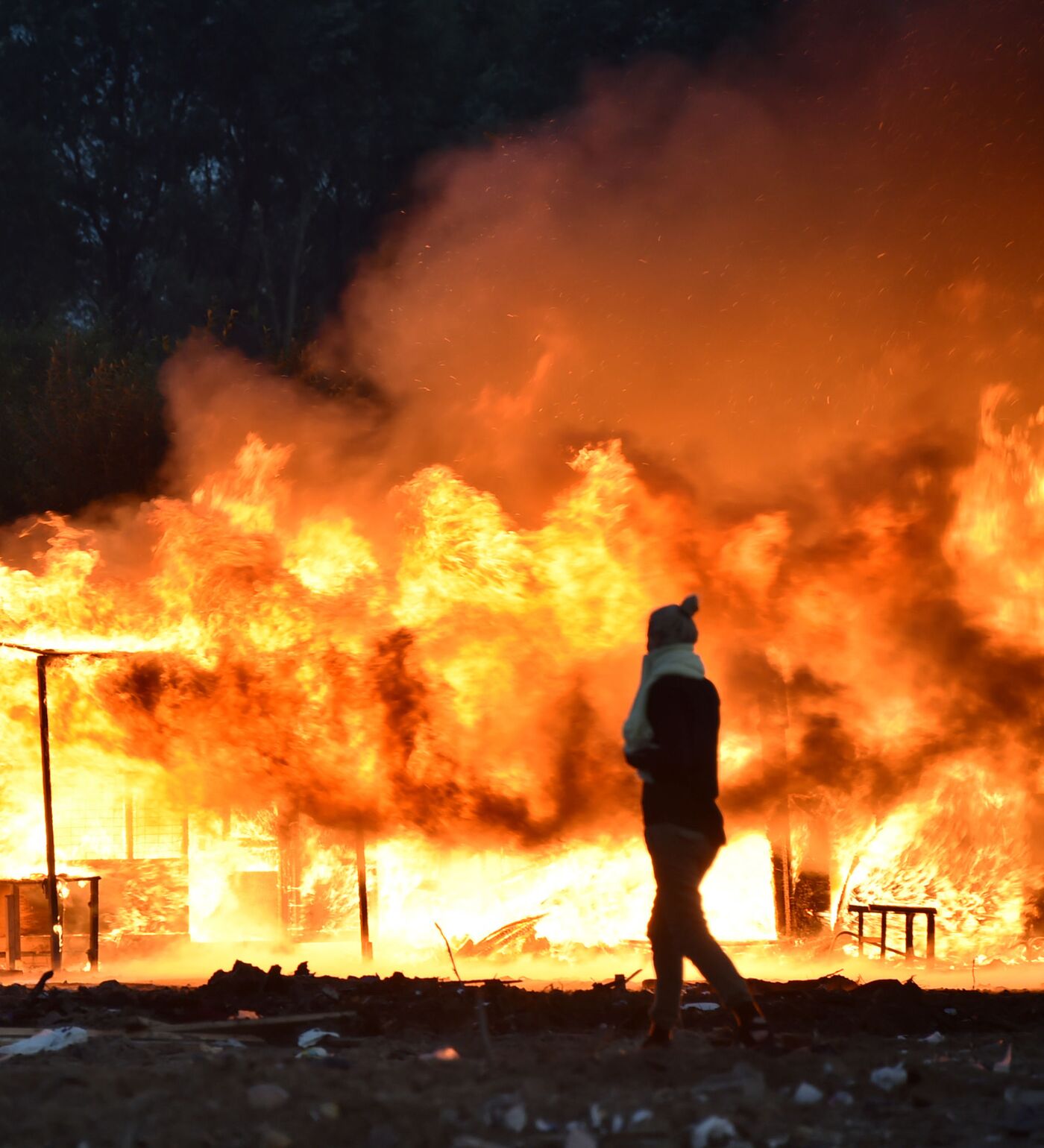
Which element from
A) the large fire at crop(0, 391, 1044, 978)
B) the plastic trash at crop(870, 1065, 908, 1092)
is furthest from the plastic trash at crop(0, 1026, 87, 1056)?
the large fire at crop(0, 391, 1044, 978)

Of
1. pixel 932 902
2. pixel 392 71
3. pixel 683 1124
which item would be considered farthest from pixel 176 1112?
pixel 392 71

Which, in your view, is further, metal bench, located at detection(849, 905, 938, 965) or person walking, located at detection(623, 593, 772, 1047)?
metal bench, located at detection(849, 905, 938, 965)

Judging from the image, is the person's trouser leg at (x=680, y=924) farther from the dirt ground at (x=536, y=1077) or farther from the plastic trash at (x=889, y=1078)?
the plastic trash at (x=889, y=1078)

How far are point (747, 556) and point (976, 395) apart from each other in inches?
91.1

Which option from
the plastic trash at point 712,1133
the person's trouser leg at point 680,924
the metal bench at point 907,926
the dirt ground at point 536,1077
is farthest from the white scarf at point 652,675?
Result: the metal bench at point 907,926

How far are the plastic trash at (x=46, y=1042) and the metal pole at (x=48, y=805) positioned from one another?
535 cm

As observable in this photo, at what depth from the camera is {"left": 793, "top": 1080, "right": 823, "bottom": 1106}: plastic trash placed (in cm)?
527

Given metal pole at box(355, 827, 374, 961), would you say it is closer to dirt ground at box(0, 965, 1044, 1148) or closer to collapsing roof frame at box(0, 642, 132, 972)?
collapsing roof frame at box(0, 642, 132, 972)

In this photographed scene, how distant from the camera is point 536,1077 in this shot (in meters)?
5.63

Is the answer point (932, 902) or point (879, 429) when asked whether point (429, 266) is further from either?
point (932, 902)

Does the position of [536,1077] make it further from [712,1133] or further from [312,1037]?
[312,1037]

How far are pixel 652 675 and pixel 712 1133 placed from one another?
2085mm

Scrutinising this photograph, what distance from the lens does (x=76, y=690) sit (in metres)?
12.9

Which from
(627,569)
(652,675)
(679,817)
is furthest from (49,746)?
(679,817)
